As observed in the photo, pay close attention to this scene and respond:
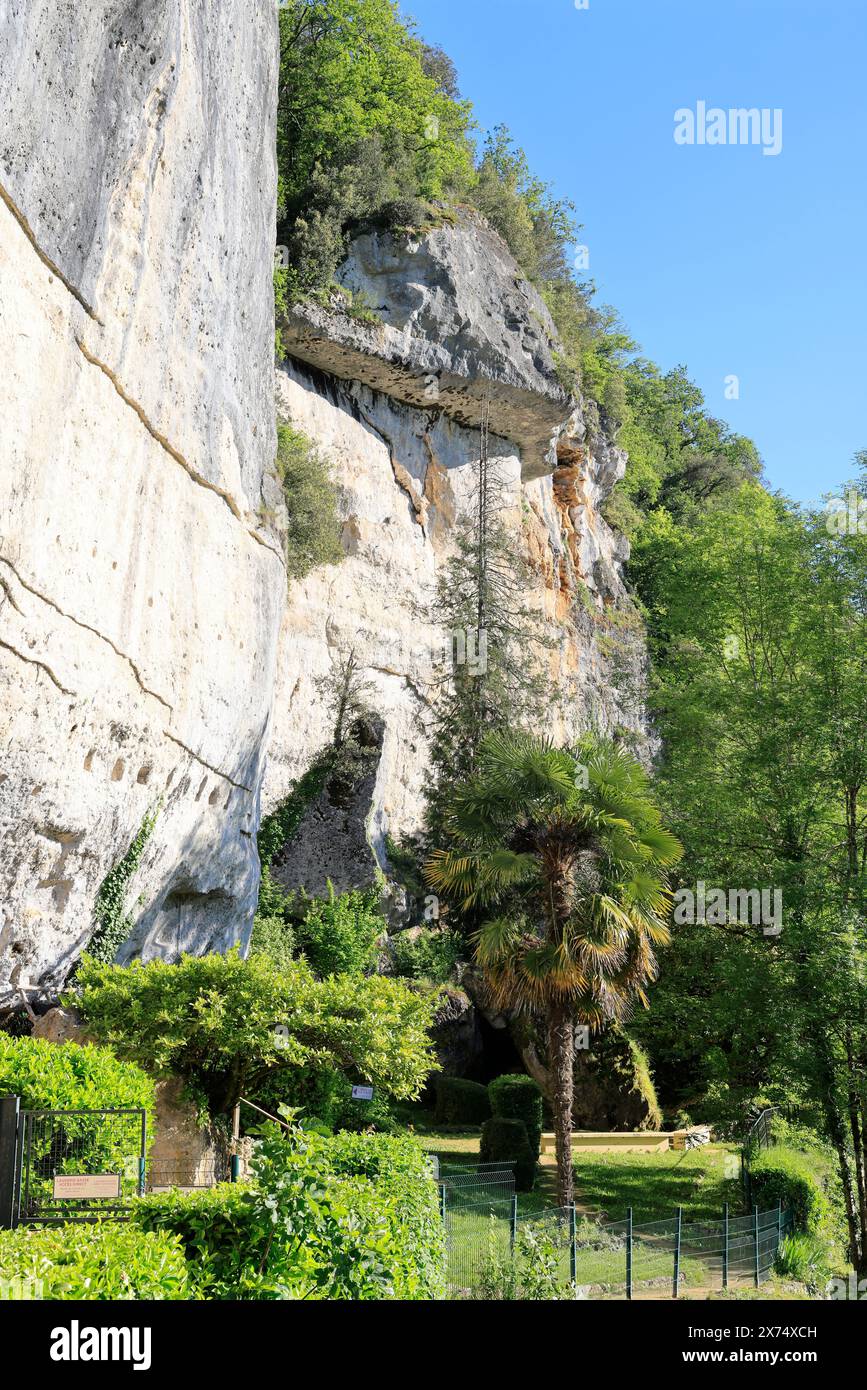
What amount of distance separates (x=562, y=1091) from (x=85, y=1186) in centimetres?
991

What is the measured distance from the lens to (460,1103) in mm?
22938

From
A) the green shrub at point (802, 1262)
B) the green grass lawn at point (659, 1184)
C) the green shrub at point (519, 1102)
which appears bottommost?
the green shrub at point (802, 1262)

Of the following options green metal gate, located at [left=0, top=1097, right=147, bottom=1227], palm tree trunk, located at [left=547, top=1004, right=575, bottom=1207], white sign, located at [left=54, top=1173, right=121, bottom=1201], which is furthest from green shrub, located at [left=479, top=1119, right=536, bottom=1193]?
white sign, located at [left=54, top=1173, right=121, bottom=1201]

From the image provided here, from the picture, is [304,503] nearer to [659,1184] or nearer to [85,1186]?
[659,1184]

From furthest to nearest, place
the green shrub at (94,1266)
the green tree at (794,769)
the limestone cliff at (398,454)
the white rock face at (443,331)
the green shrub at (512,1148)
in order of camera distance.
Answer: the white rock face at (443,331) < the limestone cliff at (398,454) < the green shrub at (512,1148) < the green tree at (794,769) < the green shrub at (94,1266)

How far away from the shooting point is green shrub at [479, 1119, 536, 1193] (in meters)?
18.3

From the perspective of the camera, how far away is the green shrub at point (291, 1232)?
558 centimetres

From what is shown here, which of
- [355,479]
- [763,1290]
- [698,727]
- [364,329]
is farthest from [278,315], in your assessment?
[763,1290]

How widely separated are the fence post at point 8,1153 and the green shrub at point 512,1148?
12262 millimetres

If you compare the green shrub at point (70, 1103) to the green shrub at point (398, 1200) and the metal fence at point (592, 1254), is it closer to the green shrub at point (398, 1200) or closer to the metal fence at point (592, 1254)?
the green shrub at point (398, 1200)

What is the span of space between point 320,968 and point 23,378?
15442mm

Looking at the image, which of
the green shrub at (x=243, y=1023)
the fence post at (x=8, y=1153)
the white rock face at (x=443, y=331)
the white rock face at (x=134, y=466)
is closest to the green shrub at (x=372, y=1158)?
the fence post at (x=8, y=1153)

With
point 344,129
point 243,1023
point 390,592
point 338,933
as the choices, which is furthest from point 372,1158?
point 344,129

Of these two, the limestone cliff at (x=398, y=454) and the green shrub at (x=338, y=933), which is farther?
the limestone cliff at (x=398, y=454)
